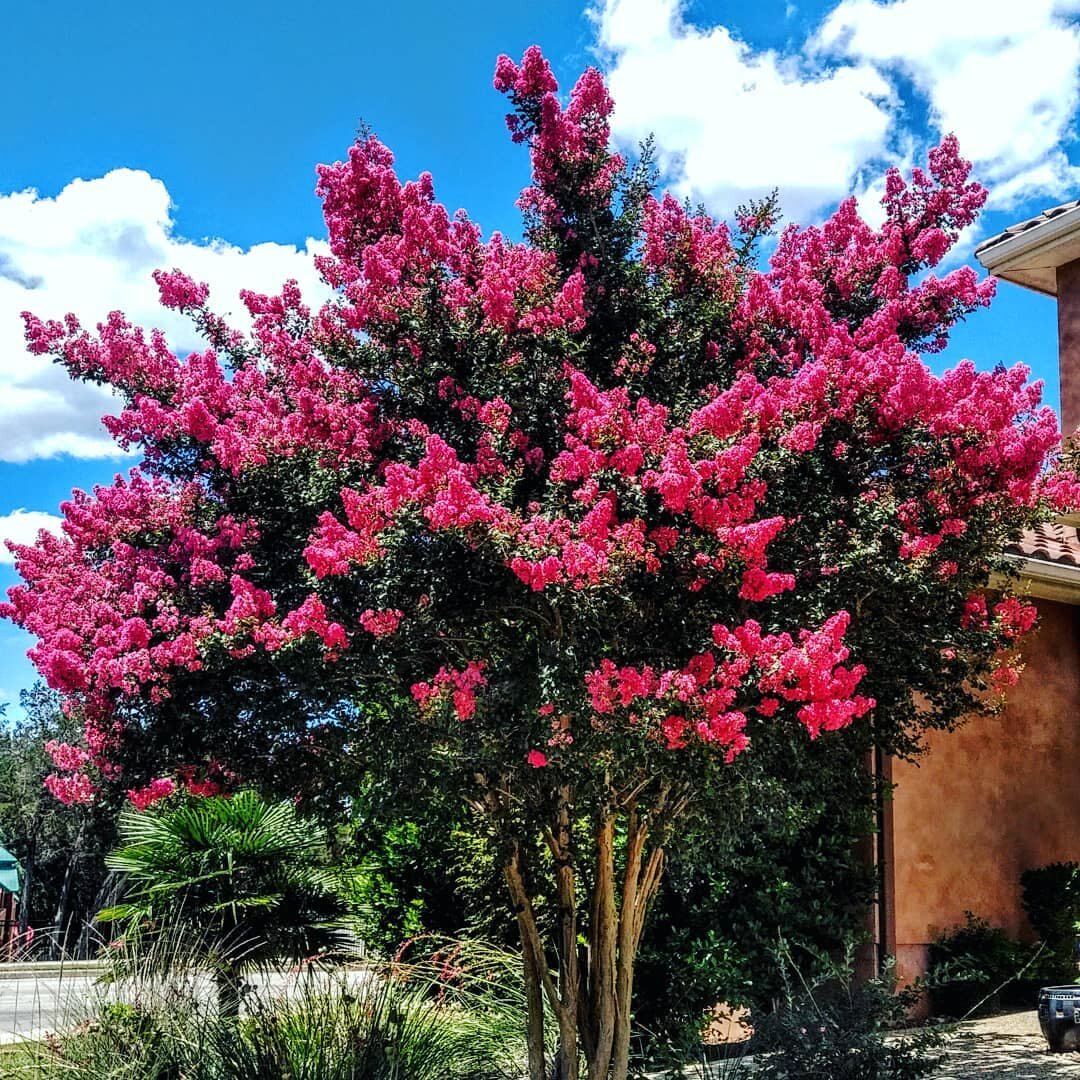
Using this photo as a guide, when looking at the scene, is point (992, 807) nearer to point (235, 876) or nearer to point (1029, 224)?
point (1029, 224)

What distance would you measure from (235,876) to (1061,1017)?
633 centimetres

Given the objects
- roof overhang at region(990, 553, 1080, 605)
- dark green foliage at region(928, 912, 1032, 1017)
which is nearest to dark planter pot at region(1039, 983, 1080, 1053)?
dark green foliage at region(928, 912, 1032, 1017)

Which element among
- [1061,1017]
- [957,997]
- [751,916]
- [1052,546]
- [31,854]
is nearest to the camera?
[1061,1017]

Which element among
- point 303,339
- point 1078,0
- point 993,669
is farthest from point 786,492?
point 1078,0

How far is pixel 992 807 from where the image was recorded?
11.8 meters

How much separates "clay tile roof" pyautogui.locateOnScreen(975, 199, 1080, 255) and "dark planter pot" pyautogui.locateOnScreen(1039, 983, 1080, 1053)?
7801mm

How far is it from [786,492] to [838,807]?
2727 millimetres

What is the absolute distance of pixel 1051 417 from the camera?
6.16m

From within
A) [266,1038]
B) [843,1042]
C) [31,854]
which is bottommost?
[843,1042]

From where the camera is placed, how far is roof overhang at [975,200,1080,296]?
12656 millimetres

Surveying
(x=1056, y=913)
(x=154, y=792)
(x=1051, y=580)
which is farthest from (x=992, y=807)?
(x=154, y=792)

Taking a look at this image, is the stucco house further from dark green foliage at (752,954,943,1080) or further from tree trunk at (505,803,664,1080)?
tree trunk at (505,803,664,1080)

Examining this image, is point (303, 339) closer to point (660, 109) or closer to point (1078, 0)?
point (660, 109)

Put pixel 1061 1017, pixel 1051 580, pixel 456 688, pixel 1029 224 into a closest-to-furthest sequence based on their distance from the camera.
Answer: pixel 456 688
pixel 1061 1017
pixel 1051 580
pixel 1029 224
